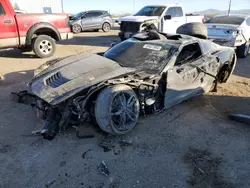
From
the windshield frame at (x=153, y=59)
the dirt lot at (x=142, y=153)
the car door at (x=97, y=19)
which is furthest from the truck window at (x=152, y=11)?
the dirt lot at (x=142, y=153)

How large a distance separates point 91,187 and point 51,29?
23.1 feet

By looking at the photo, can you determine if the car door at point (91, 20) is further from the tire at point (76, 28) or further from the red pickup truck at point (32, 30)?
the red pickup truck at point (32, 30)

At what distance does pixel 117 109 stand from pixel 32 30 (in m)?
5.96

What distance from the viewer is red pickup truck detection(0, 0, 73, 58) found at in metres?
7.66

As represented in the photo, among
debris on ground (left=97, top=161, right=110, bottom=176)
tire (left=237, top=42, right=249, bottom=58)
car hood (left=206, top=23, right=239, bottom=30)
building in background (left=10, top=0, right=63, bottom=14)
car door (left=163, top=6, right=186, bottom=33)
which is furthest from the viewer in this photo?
building in background (left=10, top=0, right=63, bottom=14)

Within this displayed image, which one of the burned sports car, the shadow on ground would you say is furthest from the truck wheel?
the shadow on ground

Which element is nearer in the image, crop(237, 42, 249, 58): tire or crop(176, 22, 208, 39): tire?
crop(176, 22, 208, 39): tire

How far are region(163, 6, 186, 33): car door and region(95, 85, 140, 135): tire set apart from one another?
7701 mm

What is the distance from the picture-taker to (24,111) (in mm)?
4395

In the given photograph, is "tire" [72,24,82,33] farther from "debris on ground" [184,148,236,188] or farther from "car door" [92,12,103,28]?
"debris on ground" [184,148,236,188]

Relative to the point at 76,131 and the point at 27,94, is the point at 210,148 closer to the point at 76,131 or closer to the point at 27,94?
the point at 76,131

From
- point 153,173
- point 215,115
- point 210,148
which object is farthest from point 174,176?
point 215,115

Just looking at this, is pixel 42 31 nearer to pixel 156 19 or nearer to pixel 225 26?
pixel 156 19

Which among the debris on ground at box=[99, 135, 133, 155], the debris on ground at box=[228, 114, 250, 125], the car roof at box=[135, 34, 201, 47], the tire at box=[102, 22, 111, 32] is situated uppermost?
the car roof at box=[135, 34, 201, 47]
